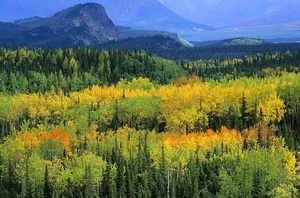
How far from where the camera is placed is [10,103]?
18312 cm

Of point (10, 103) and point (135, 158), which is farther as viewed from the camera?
point (10, 103)

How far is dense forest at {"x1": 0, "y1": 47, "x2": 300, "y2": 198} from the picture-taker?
107188 mm

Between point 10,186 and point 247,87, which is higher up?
point 247,87

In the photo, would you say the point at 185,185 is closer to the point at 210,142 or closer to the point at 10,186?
the point at 210,142

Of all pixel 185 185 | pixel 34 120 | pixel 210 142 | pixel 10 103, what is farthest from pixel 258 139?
pixel 10 103

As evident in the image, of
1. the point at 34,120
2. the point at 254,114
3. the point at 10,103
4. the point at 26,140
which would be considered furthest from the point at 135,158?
the point at 10,103

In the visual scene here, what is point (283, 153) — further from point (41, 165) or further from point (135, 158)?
point (41, 165)

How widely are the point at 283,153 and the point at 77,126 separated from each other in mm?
63682

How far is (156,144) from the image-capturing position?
435ft

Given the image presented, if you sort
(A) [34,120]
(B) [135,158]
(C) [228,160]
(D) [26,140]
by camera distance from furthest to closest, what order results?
(A) [34,120] < (D) [26,140] < (B) [135,158] < (C) [228,160]

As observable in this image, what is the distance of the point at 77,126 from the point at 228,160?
57.2 metres

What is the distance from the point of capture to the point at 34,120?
176 m

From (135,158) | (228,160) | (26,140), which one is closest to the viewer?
(228,160)

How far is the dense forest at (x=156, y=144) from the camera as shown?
107 metres
